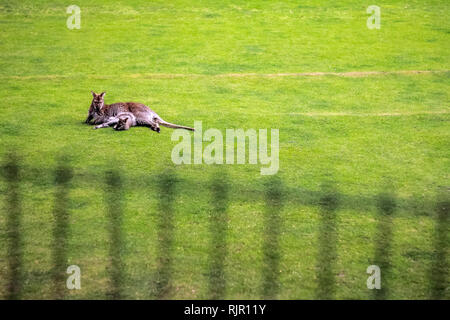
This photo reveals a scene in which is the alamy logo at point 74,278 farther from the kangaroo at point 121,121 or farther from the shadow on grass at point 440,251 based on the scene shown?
the kangaroo at point 121,121

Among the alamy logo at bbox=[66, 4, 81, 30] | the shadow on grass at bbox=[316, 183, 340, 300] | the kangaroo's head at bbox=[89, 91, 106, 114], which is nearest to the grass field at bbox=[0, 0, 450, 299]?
the shadow on grass at bbox=[316, 183, 340, 300]

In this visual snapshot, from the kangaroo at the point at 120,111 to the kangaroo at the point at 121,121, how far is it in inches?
1.8

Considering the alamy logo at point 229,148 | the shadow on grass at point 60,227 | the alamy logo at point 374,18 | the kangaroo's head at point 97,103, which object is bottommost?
the shadow on grass at point 60,227

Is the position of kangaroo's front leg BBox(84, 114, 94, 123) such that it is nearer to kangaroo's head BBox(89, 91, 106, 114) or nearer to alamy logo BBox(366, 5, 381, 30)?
kangaroo's head BBox(89, 91, 106, 114)

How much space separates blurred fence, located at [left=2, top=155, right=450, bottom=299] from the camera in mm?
4113

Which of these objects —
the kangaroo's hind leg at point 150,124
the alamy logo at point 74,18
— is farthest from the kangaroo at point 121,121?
the alamy logo at point 74,18

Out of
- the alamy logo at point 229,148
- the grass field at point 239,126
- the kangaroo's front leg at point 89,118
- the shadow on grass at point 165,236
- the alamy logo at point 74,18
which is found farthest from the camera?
the alamy logo at point 74,18

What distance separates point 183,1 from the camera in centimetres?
1433

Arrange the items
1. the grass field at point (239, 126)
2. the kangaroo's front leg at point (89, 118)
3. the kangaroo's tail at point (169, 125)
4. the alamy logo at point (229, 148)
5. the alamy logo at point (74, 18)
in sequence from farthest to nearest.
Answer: the alamy logo at point (74, 18) < the kangaroo's front leg at point (89, 118) < the kangaroo's tail at point (169, 125) < the alamy logo at point (229, 148) < the grass field at point (239, 126)

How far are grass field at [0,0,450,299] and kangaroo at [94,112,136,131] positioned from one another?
7.2 inches

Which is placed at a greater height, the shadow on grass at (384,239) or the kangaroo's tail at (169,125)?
the kangaroo's tail at (169,125)

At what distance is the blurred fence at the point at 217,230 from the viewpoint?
13.5ft

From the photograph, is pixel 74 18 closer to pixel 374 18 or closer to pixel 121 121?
pixel 121 121

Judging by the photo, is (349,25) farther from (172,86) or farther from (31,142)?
(31,142)
